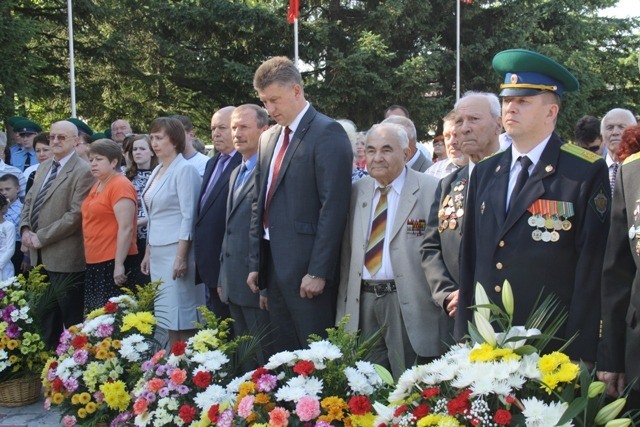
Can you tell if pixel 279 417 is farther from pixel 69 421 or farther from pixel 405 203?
pixel 69 421

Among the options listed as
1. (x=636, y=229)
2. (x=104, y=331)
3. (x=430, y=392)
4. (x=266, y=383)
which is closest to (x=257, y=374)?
(x=266, y=383)

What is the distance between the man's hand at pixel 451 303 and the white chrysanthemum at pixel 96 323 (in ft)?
6.91

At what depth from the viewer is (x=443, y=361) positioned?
234cm

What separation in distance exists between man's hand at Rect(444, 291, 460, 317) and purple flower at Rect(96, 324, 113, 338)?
2061 millimetres

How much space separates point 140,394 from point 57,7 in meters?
17.6

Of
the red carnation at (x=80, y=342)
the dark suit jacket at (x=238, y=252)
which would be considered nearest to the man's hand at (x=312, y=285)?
the dark suit jacket at (x=238, y=252)

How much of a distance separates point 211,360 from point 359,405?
1.01 m

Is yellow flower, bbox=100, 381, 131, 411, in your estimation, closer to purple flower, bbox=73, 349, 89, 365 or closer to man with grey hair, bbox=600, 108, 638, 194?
purple flower, bbox=73, 349, 89, 365

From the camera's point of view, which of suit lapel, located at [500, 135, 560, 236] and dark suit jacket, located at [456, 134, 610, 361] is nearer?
dark suit jacket, located at [456, 134, 610, 361]

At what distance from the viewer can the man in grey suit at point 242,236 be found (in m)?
4.50

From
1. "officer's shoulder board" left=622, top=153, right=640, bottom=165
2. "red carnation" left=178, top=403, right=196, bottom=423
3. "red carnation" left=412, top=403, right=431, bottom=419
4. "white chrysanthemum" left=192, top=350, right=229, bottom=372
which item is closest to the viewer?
"red carnation" left=412, top=403, right=431, bottom=419

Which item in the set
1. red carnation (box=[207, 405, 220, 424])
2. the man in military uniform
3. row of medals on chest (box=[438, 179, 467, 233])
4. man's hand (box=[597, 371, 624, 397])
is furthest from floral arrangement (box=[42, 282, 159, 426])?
man's hand (box=[597, 371, 624, 397])

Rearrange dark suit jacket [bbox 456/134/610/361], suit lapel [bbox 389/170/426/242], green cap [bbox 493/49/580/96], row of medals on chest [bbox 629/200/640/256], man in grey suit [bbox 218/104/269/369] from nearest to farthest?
1. row of medals on chest [bbox 629/200/640/256]
2. dark suit jacket [bbox 456/134/610/361]
3. green cap [bbox 493/49/580/96]
4. suit lapel [bbox 389/170/426/242]
5. man in grey suit [bbox 218/104/269/369]

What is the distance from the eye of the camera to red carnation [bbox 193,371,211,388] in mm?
3350
